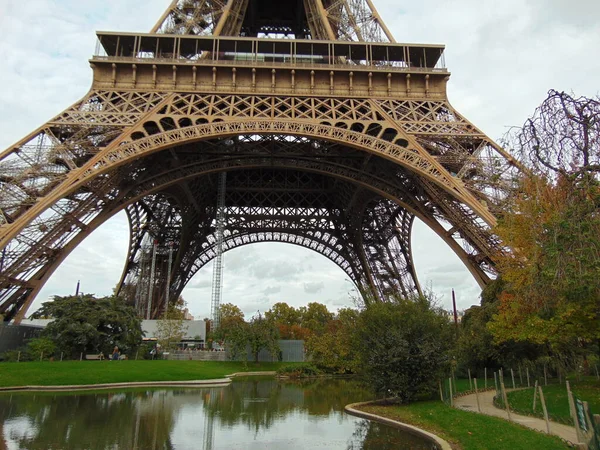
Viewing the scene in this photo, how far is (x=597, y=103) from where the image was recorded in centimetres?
942

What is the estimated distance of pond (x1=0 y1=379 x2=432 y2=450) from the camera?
29.9 ft

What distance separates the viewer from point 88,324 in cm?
2522

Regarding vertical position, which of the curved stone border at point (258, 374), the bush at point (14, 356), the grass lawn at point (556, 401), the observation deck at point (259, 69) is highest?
the observation deck at point (259, 69)

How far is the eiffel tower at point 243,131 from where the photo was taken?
2105 cm

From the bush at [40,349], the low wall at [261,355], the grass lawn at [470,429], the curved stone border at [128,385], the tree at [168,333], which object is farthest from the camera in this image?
the low wall at [261,355]

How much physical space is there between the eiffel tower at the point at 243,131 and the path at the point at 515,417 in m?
5.49

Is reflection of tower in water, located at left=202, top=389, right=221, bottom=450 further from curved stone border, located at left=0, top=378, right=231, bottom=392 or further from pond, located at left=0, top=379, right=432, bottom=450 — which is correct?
curved stone border, located at left=0, top=378, right=231, bottom=392

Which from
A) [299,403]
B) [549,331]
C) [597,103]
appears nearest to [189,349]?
[299,403]

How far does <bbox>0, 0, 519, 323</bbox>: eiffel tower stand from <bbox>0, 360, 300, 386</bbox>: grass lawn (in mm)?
3434

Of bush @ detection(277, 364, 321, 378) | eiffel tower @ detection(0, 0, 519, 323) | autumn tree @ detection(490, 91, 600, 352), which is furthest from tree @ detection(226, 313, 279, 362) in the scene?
autumn tree @ detection(490, 91, 600, 352)

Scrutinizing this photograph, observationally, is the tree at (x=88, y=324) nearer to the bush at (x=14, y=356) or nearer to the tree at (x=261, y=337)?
the bush at (x=14, y=356)

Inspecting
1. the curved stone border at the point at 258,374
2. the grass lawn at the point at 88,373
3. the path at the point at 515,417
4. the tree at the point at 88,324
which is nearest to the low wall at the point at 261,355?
the curved stone border at the point at 258,374

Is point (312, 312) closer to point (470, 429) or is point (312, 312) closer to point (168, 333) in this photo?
point (168, 333)

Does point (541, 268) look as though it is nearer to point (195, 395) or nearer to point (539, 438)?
point (539, 438)
